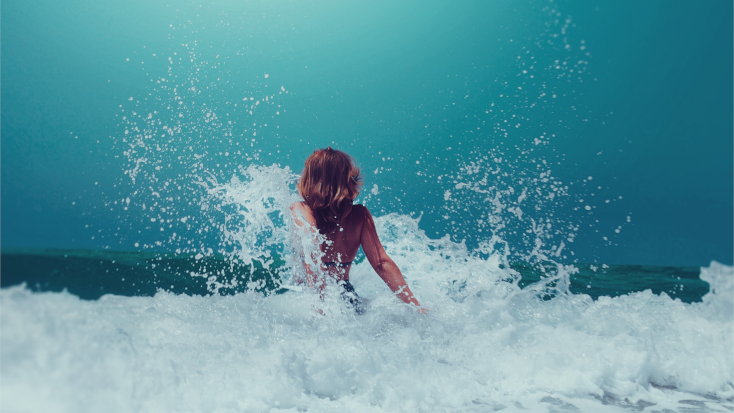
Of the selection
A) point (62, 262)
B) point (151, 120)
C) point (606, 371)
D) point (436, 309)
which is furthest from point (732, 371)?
point (151, 120)

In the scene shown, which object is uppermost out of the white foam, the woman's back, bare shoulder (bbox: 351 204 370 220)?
bare shoulder (bbox: 351 204 370 220)

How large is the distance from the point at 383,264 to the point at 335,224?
36 cm

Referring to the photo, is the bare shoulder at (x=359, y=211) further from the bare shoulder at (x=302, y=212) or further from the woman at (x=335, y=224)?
the bare shoulder at (x=302, y=212)

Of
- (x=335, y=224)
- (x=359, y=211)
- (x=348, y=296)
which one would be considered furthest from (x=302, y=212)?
(x=348, y=296)

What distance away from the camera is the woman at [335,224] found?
215 centimetres

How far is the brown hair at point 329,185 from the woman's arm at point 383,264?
169mm

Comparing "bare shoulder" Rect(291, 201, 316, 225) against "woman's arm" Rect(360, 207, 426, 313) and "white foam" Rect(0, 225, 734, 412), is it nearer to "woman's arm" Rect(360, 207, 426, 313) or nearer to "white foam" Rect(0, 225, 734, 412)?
"woman's arm" Rect(360, 207, 426, 313)

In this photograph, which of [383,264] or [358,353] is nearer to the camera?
[358,353]

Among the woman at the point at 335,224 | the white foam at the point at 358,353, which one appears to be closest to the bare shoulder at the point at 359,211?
the woman at the point at 335,224

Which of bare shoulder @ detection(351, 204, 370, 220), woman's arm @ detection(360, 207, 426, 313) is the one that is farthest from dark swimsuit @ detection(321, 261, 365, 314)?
bare shoulder @ detection(351, 204, 370, 220)

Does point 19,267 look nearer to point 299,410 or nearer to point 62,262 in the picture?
point 62,262

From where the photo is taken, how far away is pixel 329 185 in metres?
2.15

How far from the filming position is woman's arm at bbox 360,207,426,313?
218 cm

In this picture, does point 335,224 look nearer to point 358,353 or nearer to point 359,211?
point 359,211
